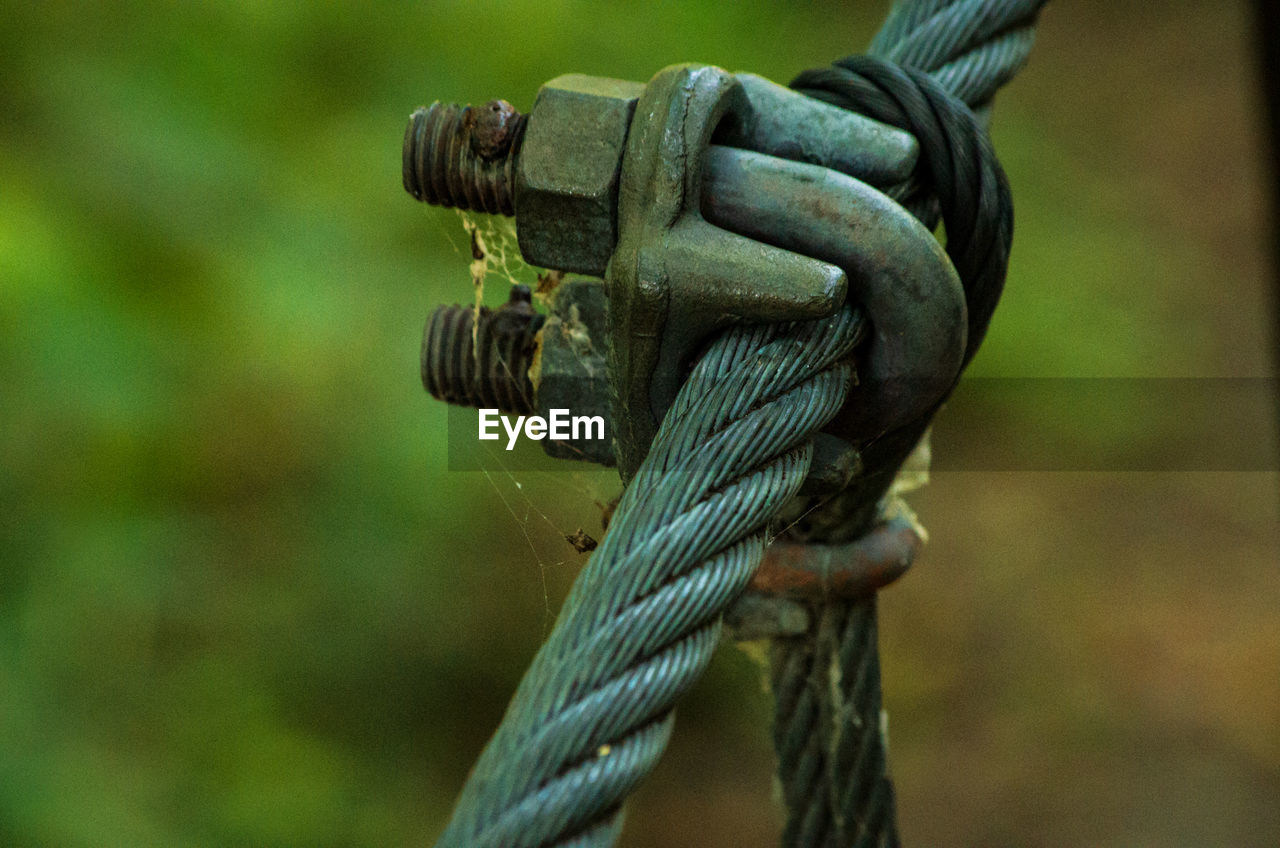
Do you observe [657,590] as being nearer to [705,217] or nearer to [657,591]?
[657,591]

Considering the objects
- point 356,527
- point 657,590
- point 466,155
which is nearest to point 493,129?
point 466,155

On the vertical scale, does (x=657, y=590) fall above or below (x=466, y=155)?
below

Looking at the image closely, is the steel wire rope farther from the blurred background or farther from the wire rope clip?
the blurred background

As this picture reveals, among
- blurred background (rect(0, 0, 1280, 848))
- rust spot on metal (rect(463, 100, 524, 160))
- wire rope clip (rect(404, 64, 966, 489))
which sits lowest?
blurred background (rect(0, 0, 1280, 848))

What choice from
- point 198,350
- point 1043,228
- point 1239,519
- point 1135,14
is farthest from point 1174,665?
point 198,350

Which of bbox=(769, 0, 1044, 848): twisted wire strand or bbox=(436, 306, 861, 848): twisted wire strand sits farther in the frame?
bbox=(769, 0, 1044, 848): twisted wire strand

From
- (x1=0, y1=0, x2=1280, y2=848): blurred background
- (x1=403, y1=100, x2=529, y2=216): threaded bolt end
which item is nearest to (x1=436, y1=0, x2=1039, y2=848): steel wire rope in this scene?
(x1=403, y1=100, x2=529, y2=216): threaded bolt end

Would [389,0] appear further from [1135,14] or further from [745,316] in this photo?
[1135,14]
